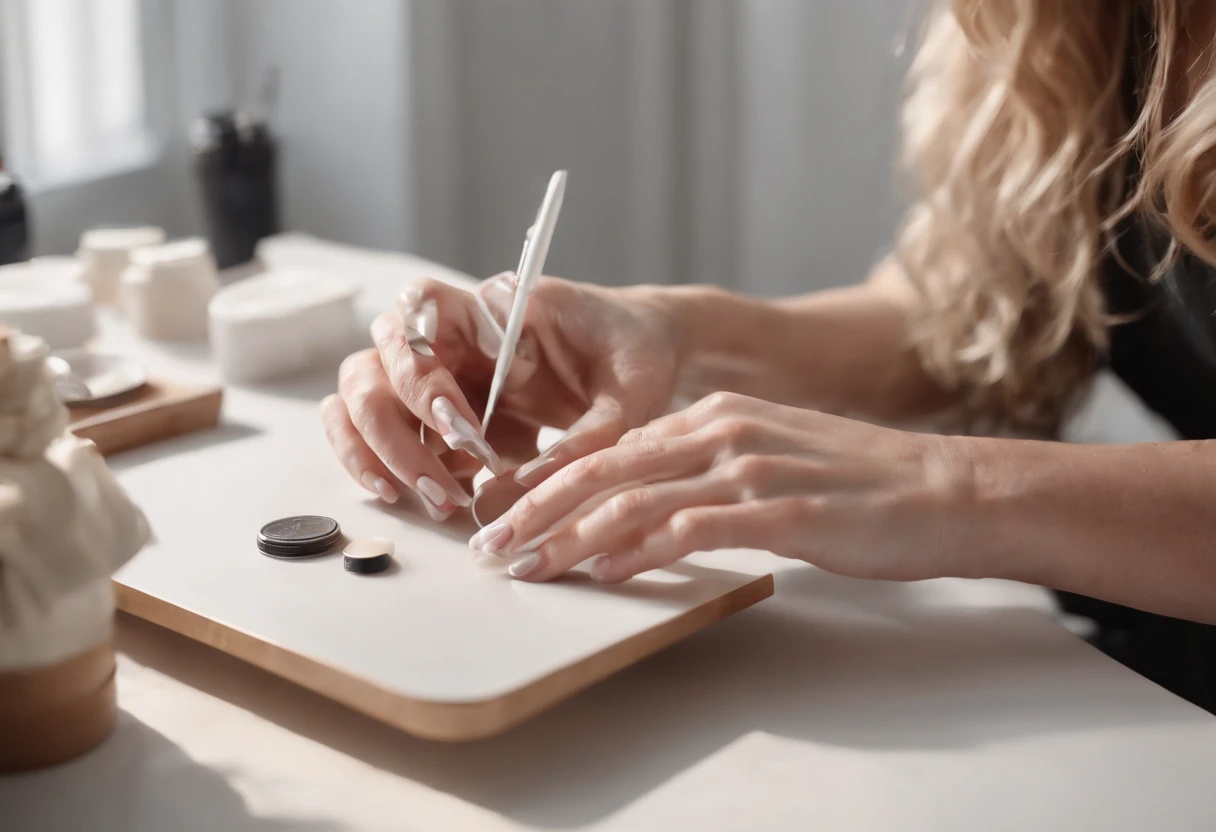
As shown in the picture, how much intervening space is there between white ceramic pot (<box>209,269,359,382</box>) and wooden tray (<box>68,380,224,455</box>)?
9 cm

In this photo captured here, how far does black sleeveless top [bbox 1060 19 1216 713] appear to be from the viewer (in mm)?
896

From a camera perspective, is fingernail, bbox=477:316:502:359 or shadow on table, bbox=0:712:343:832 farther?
fingernail, bbox=477:316:502:359

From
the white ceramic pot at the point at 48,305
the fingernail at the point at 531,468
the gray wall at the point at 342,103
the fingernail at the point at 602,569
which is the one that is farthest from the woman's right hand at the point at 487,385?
the gray wall at the point at 342,103

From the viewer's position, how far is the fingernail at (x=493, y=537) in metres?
0.65

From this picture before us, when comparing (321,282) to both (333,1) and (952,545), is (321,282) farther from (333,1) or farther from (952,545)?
(333,1)

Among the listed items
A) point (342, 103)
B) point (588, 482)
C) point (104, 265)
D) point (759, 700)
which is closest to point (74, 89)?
point (342, 103)

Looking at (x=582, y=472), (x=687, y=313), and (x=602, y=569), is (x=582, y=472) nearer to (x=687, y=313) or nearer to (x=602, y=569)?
(x=602, y=569)

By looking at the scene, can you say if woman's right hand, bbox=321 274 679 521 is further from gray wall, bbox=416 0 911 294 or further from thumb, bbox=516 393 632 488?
gray wall, bbox=416 0 911 294

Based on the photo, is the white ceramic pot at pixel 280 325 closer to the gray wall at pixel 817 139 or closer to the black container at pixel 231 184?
the black container at pixel 231 184

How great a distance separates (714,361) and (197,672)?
0.48 metres

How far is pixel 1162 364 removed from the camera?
992mm

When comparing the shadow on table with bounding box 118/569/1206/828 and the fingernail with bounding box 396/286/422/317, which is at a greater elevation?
the fingernail with bounding box 396/286/422/317

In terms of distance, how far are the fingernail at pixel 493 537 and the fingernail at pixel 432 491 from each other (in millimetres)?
68

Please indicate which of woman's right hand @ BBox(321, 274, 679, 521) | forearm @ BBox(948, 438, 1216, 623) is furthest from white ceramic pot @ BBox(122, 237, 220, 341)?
forearm @ BBox(948, 438, 1216, 623)
